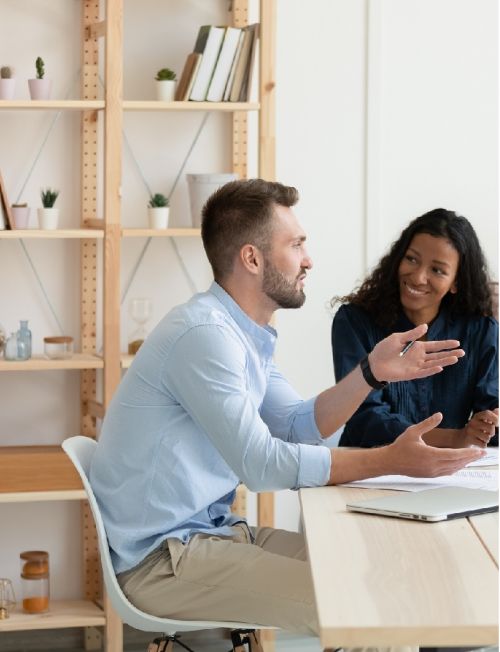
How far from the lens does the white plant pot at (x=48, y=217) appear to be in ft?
11.1

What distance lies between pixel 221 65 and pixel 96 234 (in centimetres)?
66

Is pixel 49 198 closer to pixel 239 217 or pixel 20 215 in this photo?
pixel 20 215

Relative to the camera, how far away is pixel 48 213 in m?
3.38

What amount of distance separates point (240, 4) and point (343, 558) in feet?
8.32

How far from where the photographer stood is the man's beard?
229cm

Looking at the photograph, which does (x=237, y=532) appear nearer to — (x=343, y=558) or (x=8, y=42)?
(x=343, y=558)

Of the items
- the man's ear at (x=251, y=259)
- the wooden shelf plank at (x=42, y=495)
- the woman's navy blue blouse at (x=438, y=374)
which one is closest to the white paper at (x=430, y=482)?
the man's ear at (x=251, y=259)

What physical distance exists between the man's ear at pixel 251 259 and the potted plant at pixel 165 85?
131 centimetres

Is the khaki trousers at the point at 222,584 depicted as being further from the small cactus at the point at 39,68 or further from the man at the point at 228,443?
the small cactus at the point at 39,68

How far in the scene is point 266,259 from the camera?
2297 mm

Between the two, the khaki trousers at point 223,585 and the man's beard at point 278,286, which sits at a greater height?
the man's beard at point 278,286

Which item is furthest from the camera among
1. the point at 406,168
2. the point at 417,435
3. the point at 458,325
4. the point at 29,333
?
the point at 406,168

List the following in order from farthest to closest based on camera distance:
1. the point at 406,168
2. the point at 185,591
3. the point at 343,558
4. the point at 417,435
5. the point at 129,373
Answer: the point at 406,168
the point at 129,373
the point at 185,591
the point at 417,435
the point at 343,558

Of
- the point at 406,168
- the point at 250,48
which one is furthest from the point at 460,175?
the point at 250,48
